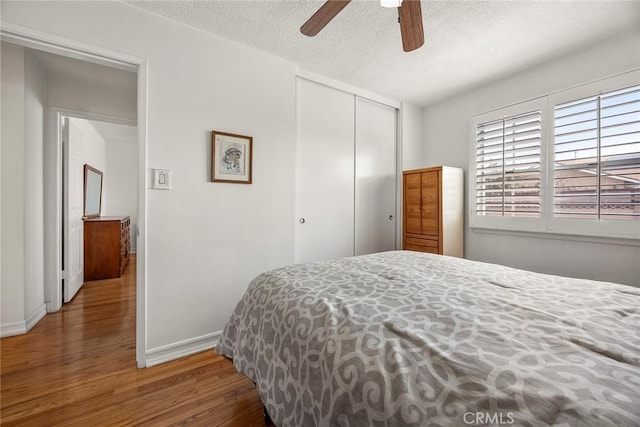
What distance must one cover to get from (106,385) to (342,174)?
268 centimetres

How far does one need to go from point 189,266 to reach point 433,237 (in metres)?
2.50

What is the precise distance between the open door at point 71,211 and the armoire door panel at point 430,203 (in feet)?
13.3

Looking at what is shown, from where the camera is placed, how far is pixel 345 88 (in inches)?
123

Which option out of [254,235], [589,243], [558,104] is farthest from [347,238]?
[558,104]

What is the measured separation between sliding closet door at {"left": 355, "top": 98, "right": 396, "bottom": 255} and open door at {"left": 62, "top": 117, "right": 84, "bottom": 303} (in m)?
3.31

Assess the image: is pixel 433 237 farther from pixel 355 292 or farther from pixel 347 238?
pixel 355 292

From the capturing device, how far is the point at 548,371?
64 centimetres

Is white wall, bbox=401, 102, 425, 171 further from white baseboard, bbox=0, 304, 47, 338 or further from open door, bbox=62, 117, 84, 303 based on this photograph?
white baseboard, bbox=0, 304, 47, 338

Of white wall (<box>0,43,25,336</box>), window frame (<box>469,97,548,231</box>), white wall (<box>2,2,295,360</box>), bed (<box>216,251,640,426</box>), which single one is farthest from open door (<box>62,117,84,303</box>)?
window frame (<box>469,97,548,231</box>)

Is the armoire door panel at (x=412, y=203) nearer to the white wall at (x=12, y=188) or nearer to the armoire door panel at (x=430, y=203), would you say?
the armoire door panel at (x=430, y=203)

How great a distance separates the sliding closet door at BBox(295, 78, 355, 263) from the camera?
2.85 metres

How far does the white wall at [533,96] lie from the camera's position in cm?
219

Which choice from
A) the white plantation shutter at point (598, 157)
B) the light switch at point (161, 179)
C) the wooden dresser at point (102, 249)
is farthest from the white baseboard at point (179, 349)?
the white plantation shutter at point (598, 157)

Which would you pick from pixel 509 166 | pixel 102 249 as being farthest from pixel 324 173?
pixel 102 249
